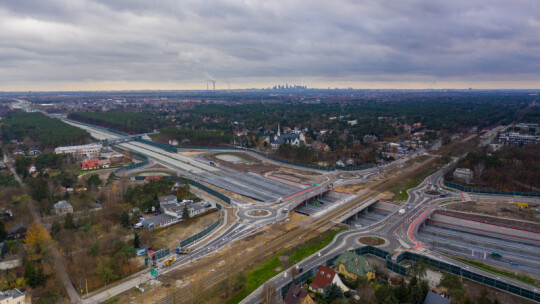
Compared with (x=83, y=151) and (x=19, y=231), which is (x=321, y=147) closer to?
(x=83, y=151)

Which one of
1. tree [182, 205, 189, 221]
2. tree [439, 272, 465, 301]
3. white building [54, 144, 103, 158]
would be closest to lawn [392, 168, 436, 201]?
tree [439, 272, 465, 301]

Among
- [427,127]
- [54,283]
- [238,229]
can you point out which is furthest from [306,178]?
[427,127]

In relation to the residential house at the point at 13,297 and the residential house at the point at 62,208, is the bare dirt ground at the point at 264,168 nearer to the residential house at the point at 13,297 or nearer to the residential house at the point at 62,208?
the residential house at the point at 62,208

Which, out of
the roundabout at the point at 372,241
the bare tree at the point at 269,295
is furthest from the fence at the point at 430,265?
the roundabout at the point at 372,241

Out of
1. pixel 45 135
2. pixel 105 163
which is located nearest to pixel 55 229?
pixel 105 163

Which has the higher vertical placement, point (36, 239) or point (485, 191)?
point (485, 191)

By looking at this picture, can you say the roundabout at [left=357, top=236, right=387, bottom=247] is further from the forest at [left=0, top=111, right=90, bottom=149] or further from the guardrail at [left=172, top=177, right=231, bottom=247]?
the forest at [left=0, top=111, right=90, bottom=149]
